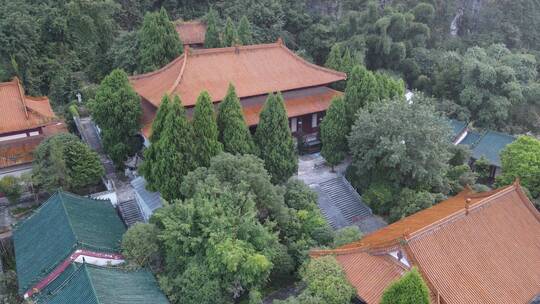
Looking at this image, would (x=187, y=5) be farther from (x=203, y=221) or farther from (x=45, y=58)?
(x=203, y=221)

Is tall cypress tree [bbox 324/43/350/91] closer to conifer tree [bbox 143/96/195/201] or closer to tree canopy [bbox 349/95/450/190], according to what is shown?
tree canopy [bbox 349/95/450/190]

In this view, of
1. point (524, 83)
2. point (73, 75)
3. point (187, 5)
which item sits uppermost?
point (187, 5)

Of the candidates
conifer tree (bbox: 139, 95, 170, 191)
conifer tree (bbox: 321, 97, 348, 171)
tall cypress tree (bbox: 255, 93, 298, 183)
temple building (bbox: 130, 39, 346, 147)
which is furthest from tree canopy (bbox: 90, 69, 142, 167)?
conifer tree (bbox: 321, 97, 348, 171)

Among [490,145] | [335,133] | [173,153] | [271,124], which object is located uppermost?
[271,124]

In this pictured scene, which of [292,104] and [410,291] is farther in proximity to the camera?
[292,104]

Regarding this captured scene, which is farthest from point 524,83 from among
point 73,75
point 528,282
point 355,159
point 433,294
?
point 73,75

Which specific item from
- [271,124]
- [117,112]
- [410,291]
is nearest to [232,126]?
[271,124]

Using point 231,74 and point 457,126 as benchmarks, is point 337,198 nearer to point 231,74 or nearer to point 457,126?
point 231,74

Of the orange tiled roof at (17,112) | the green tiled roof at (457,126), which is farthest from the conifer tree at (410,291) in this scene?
the green tiled roof at (457,126)
